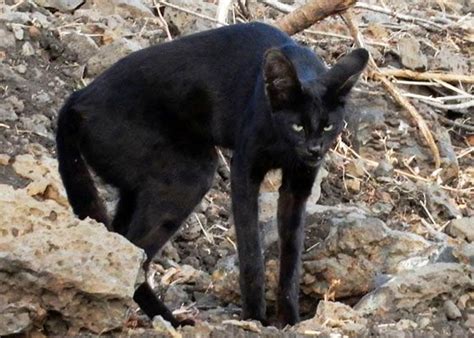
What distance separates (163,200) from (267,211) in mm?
1550

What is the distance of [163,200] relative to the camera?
6.23 m

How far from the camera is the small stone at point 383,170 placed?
30.6 ft

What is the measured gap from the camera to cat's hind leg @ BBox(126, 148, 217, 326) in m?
6.21

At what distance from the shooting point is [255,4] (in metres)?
11.2

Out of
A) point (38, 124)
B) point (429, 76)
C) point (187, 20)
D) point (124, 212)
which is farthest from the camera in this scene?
point (429, 76)

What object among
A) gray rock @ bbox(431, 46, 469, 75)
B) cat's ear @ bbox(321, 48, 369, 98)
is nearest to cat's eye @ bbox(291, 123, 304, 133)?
cat's ear @ bbox(321, 48, 369, 98)

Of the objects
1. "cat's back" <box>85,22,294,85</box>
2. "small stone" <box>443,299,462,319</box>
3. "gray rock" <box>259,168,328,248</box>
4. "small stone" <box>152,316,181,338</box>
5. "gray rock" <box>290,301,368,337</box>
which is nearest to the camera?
"small stone" <box>152,316,181,338</box>

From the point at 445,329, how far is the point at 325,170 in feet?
11.7

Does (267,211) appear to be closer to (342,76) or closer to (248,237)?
(248,237)

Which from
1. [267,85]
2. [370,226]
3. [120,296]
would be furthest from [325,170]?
[120,296]

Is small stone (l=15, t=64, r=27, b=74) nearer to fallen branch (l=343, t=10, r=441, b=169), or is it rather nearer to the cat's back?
the cat's back

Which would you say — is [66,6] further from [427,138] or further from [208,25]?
[427,138]

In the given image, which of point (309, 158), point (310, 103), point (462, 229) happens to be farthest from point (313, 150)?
point (462, 229)

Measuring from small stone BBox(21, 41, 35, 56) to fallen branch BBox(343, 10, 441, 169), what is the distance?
2.46 m
